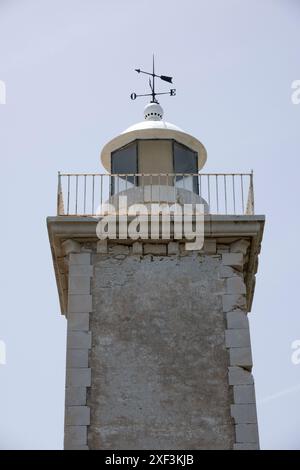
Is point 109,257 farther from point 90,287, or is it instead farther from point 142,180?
point 142,180

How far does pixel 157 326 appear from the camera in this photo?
14.8 m

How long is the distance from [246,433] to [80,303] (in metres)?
2.57

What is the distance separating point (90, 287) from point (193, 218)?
1587mm

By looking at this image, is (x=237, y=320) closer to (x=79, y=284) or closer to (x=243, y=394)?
(x=243, y=394)

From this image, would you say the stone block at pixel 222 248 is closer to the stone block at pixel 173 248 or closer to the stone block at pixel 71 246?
the stone block at pixel 173 248

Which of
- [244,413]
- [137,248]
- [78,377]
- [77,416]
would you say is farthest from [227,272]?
[77,416]

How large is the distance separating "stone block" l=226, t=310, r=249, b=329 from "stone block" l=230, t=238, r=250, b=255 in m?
0.91

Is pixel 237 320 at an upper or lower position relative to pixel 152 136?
lower

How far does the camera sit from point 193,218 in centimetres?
1536

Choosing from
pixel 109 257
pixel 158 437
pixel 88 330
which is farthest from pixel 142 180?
pixel 158 437

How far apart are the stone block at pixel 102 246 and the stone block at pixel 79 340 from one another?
1169 mm

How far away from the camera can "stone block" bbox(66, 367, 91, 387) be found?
1428 centimetres
